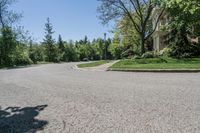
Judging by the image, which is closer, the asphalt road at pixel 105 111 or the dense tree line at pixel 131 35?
the asphalt road at pixel 105 111

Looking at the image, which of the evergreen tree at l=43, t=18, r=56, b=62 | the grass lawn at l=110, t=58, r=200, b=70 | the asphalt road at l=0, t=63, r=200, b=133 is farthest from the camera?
the evergreen tree at l=43, t=18, r=56, b=62

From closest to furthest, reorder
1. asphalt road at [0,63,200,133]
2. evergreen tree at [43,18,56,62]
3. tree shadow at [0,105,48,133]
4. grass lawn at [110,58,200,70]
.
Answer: asphalt road at [0,63,200,133], tree shadow at [0,105,48,133], grass lawn at [110,58,200,70], evergreen tree at [43,18,56,62]

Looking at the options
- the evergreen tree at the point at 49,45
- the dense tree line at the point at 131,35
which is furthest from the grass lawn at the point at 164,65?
the evergreen tree at the point at 49,45

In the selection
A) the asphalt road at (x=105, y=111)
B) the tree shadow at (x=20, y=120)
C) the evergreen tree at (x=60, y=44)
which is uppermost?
the evergreen tree at (x=60, y=44)

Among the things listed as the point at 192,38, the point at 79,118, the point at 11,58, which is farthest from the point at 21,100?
the point at 11,58

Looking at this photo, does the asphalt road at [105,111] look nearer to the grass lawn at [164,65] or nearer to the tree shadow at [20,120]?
the tree shadow at [20,120]

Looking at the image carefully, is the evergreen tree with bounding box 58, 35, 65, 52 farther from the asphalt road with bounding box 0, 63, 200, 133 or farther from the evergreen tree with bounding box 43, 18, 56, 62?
the asphalt road with bounding box 0, 63, 200, 133

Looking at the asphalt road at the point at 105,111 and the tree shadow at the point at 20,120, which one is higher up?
the asphalt road at the point at 105,111

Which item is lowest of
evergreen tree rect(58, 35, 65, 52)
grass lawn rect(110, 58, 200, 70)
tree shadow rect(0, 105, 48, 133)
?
tree shadow rect(0, 105, 48, 133)

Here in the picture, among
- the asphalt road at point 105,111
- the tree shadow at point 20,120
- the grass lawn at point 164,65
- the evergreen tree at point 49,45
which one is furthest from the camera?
the evergreen tree at point 49,45

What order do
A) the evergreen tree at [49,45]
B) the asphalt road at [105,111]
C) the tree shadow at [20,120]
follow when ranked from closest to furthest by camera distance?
the asphalt road at [105,111], the tree shadow at [20,120], the evergreen tree at [49,45]

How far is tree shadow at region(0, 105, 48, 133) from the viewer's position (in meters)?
6.00

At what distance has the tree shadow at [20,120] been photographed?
5996 mm

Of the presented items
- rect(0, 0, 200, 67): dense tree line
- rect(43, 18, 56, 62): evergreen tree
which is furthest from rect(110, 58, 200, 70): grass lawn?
rect(43, 18, 56, 62): evergreen tree
